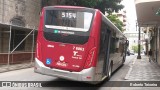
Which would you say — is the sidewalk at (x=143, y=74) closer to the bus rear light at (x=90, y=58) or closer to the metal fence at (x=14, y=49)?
the bus rear light at (x=90, y=58)

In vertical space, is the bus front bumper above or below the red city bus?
below

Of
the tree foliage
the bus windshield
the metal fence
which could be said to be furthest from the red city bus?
the tree foliage

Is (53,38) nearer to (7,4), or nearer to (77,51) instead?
(77,51)

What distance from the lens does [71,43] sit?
10.9 metres

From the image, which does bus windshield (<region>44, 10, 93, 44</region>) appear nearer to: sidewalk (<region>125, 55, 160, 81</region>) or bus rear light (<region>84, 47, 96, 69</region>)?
bus rear light (<region>84, 47, 96, 69</region>)

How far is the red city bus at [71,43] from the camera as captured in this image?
10641 millimetres

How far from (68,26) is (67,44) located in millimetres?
643

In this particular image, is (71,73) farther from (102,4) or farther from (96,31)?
(102,4)

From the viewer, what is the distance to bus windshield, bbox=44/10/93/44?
10828 mm

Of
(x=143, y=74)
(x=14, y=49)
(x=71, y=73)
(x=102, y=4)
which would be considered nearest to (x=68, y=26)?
(x=71, y=73)

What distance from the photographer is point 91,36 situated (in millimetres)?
10695

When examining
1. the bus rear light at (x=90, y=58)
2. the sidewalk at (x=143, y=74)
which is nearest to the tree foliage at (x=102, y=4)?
the sidewalk at (x=143, y=74)

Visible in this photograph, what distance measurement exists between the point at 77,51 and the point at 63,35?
0.79 metres

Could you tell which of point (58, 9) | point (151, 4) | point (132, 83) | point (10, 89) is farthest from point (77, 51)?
point (151, 4)
